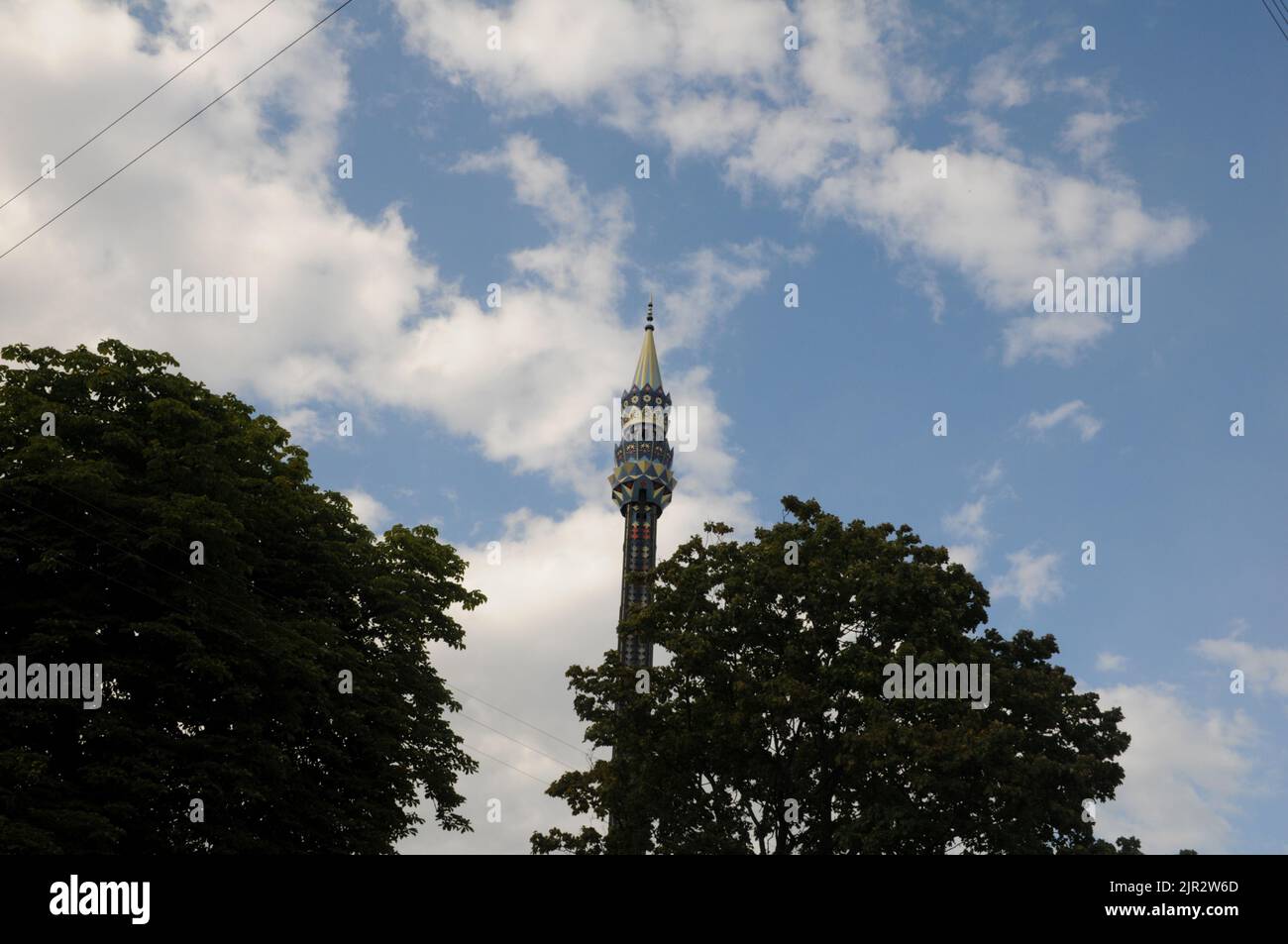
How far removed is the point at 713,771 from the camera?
115 ft

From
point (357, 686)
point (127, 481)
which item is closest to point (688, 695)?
point (357, 686)

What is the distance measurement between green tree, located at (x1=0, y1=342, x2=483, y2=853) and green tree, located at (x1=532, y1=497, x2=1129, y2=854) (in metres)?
6.92

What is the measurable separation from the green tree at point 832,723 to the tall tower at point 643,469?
230 feet

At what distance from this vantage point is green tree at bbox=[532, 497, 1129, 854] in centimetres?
3059

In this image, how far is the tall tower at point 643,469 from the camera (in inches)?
4370

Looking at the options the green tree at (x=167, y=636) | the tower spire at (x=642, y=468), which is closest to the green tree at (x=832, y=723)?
the green tree at (x=167, y=636)

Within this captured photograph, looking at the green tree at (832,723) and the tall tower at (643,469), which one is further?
the tall tower at (643,469)

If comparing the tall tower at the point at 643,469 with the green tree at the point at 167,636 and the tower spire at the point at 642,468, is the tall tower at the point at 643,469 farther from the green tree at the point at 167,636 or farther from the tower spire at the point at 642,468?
the green tree at the point at 167,636

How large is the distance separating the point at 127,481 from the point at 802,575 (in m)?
18.6

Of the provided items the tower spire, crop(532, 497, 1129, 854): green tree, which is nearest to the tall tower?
the tower spire

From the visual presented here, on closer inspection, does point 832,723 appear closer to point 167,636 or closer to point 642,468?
point 167,636

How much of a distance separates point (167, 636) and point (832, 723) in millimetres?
17653

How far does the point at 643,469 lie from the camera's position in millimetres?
112312

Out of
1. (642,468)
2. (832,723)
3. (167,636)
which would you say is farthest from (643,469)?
(167,636)
